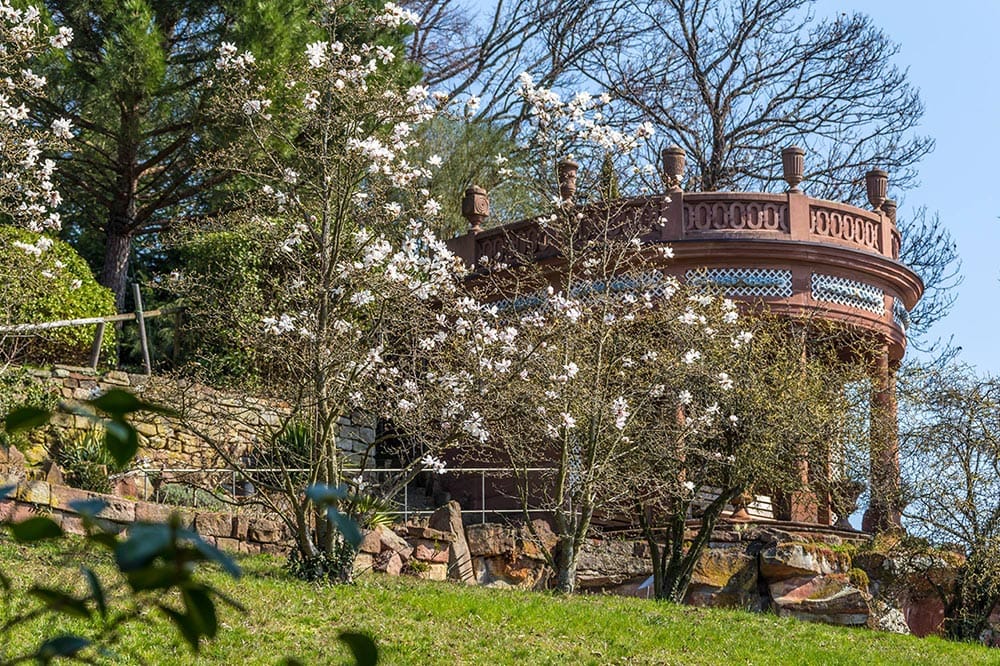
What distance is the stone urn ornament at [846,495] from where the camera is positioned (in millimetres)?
18516

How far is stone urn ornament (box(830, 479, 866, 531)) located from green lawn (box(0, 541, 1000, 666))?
3.86 metres

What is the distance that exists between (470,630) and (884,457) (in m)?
8.68

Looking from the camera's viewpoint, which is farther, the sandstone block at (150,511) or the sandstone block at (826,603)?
the sandstone block at (826,603)

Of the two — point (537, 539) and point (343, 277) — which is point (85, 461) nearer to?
point (343, 277)

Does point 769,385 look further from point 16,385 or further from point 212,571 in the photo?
point 16,385

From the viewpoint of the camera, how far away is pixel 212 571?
522 inches

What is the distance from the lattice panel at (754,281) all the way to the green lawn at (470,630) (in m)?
6.85

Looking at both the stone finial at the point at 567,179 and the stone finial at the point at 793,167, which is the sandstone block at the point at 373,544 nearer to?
the stone finial at the point at 567,179

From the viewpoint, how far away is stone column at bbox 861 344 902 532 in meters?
18.0

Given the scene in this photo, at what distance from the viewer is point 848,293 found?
21.4 meters

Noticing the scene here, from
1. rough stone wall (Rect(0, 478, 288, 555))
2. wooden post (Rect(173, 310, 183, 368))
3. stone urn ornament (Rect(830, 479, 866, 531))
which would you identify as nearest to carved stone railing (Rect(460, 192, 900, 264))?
stone urn ornament (Rect(830, 479, 866, 531))

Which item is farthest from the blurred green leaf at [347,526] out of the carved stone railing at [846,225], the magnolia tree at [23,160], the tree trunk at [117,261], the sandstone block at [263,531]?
the tree trunk at [117,261]

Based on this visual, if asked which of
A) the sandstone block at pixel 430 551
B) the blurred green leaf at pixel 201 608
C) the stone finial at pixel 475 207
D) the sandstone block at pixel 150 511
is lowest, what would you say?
the blurred green leaf at pixel 201 608

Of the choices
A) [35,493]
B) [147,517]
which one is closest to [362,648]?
[35,493]
